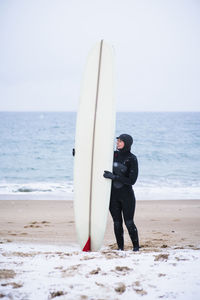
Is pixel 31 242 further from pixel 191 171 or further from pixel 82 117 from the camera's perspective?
pixel 191 171

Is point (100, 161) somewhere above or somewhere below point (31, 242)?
above

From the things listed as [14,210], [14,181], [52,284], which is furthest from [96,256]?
[14,181]

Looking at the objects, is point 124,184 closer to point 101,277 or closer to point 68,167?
point 101,277

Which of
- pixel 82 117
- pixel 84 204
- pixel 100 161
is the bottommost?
pixel 84 204

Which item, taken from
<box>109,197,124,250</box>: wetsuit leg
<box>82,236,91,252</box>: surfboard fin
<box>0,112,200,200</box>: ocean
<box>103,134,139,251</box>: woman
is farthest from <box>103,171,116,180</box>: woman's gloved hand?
<box>0,112,200,200</box>: ocean

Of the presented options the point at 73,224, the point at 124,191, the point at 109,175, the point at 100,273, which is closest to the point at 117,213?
the point at 124,191

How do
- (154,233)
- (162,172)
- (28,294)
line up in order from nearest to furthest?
(28,294) < (154,233) < (162,172)

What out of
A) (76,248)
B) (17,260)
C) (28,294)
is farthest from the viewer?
(76,248)

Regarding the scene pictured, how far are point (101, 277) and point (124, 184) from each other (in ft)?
4.32

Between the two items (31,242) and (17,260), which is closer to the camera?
(17,260)

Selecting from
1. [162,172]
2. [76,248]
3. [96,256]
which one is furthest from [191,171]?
[96,256]

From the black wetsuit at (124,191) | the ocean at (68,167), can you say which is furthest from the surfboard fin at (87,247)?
the ocean at (68,167)

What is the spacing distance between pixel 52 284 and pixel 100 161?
169 cm

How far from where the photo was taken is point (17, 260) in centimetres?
274
